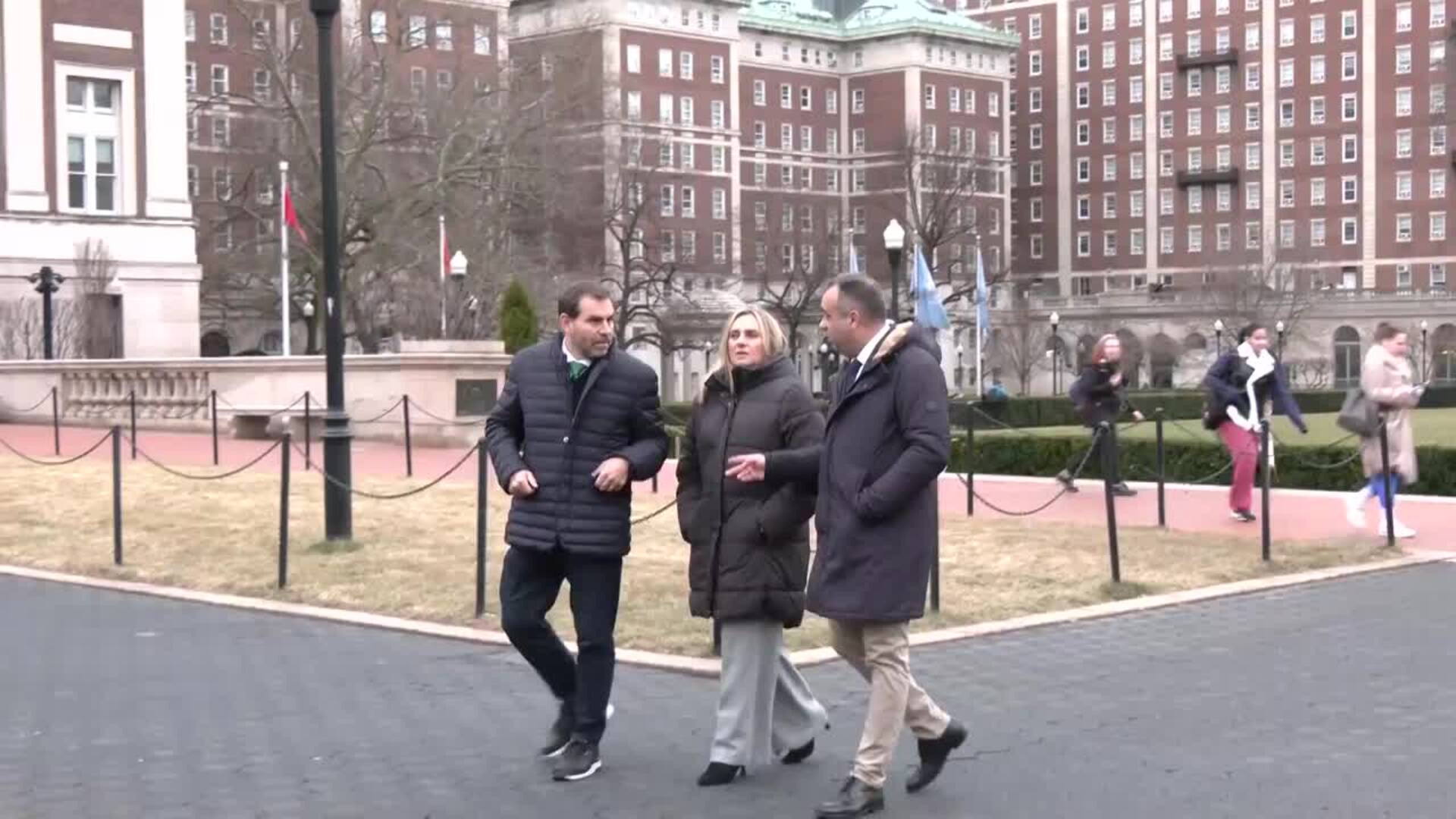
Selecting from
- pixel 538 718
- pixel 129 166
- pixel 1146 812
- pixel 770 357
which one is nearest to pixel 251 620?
pixel 538 718

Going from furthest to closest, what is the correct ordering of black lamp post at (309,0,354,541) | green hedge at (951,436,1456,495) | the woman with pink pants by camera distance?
green hedge at (951,436,1456,495)
the woman with pink pants
black lamp post at (309,0,354,541)

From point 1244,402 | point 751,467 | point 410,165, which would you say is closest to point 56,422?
point 1244,402

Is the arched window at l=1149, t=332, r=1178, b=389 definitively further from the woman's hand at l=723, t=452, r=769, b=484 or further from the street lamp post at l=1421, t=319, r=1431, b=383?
the woman's hand at l=723, t=452, r=769, b=484

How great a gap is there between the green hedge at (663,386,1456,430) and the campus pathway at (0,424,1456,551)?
16.0 m

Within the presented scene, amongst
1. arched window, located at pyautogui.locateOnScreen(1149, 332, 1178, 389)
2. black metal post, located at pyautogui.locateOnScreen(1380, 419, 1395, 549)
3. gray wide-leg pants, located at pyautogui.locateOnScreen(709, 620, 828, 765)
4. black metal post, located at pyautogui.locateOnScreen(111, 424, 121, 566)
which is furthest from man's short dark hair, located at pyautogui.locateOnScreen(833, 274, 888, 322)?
arched window, located at pyautogui.locateOnScreen(1149, 332, 1178, 389)

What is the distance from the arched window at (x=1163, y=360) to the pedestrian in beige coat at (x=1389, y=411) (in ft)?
278

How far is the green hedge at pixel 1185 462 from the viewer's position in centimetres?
2042

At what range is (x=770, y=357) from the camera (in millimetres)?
7059

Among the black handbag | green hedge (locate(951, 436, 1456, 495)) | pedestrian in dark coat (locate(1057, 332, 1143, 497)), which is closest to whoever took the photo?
the black handbag

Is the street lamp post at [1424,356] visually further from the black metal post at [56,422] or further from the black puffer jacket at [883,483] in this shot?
the black puffer jacket at [883,483]

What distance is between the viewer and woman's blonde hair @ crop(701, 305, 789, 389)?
23.1 feet

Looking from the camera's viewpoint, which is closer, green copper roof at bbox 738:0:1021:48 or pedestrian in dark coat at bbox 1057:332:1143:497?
pedestrian in dark coat at bbox 1057:332:1143:497

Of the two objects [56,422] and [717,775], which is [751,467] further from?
[56,422]

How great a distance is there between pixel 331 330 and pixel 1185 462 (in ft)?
37.0
